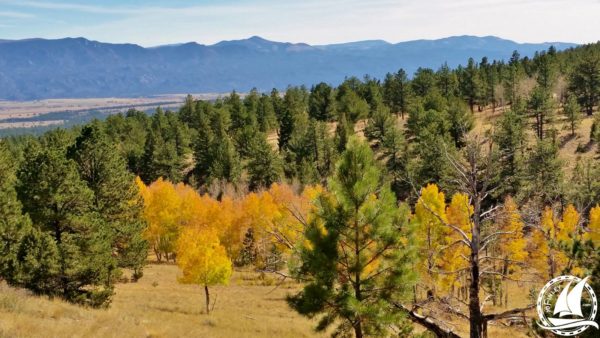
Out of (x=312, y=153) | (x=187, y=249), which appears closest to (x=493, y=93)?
(x=312, y=153)

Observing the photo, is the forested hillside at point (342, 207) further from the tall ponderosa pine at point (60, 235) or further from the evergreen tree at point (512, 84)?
the evergreen tree at point (512, 84)

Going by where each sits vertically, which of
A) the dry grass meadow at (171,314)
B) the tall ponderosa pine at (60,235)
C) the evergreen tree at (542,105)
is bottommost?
the dry grass meadow at (171,314)

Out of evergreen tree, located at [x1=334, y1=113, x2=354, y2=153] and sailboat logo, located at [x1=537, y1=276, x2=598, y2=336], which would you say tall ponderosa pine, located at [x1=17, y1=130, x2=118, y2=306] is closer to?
sailboat logo, located at [x1=537, y1=276, x2=598, y2=336]

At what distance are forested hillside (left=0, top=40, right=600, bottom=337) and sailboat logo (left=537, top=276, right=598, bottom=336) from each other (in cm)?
35

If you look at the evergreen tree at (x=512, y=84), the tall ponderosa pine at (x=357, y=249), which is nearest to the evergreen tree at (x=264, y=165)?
the evergreen tree at (x=512, y=84)

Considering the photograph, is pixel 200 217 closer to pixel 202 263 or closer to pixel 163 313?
pixel 202 263

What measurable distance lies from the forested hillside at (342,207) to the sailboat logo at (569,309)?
1.15 feet

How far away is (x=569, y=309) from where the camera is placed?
38.0 ft

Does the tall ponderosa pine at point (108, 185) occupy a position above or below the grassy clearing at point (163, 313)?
above

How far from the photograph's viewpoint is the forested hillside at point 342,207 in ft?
45.3

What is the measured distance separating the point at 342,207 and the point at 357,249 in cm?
134

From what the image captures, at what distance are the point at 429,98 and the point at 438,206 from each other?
183ft

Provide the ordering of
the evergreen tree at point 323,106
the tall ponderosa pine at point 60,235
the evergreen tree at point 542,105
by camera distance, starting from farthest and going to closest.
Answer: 1. the evergreen tree at point 323,106
2. the evergreen tree at point 542,105
3. the tall ponderosa pine at point 60,235

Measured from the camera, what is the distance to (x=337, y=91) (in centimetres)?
11525
